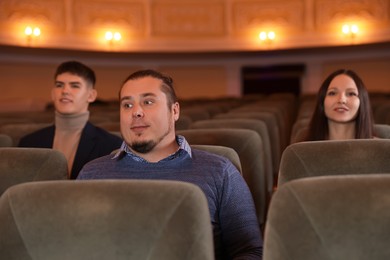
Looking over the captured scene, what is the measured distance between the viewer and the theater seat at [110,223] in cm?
119

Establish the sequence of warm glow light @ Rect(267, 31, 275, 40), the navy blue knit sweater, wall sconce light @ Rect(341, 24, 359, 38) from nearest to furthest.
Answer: the navy blue knit sweater
wall sconce light @ Rect(341, 24, 359, 38)
warm glow light @ Rect(267, 31, 275, 40)

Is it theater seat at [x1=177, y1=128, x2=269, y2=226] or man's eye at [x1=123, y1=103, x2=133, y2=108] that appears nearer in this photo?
man's eye at [x1=123, y1=103, x2=133, y2=108]

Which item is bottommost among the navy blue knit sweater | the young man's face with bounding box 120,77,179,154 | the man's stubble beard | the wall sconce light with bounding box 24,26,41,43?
the navy blue knit sweater

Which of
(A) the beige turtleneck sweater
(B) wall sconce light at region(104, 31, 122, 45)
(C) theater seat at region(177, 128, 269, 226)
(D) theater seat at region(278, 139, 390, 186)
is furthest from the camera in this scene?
(B) wall sconce light at region(104, 31, 122, 45)

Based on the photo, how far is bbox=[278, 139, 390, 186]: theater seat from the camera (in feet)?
5.92

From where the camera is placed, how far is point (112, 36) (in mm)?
10711

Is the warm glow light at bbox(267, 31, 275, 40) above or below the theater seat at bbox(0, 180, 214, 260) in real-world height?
above

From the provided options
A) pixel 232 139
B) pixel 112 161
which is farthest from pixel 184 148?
pixel 232 139

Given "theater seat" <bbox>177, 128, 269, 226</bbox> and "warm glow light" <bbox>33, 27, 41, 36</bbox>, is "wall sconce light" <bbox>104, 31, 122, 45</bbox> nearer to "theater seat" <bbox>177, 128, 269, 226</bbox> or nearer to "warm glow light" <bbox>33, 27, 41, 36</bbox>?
"warm glow light" <bbox>33, 27, 41, 36</bbox>

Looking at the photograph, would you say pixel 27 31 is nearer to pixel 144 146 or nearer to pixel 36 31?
pixel 36 31

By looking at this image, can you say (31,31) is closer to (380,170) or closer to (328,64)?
(328,64)

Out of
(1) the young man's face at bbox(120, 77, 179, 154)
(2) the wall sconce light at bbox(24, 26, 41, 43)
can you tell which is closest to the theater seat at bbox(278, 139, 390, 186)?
(1) the young man's face at bbox(120, 77, 179, 154)

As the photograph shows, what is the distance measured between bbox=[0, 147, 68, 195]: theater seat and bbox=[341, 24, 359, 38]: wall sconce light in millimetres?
9709

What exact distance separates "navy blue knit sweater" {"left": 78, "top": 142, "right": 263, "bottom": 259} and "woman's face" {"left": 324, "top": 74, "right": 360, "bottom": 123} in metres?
1.24
